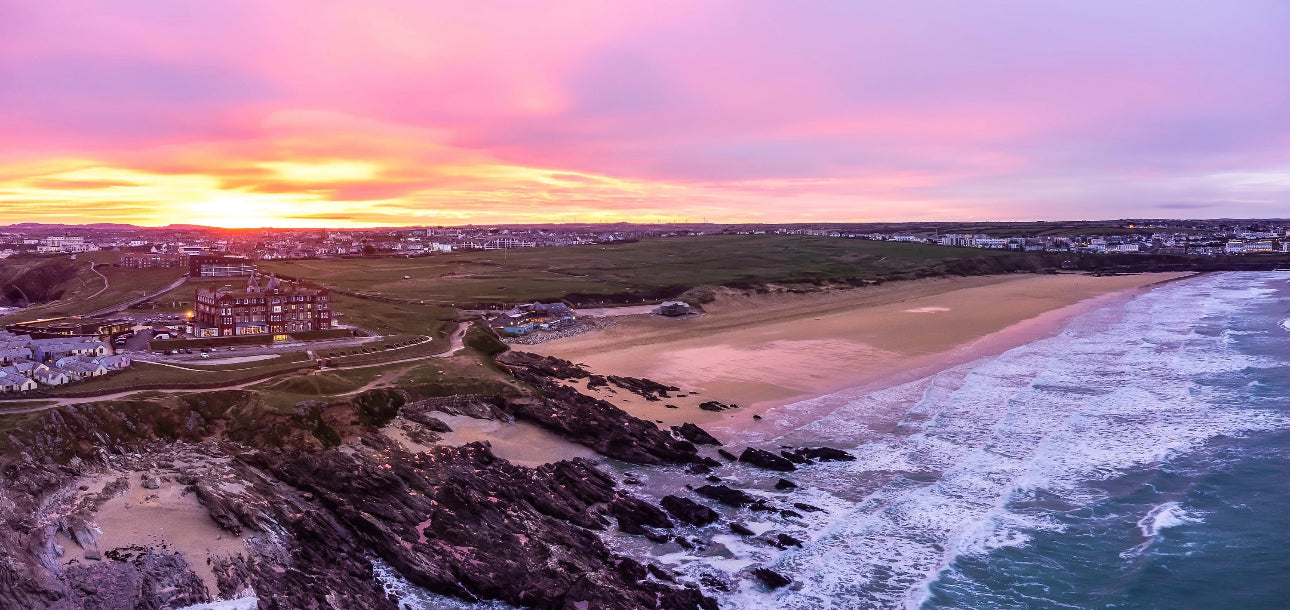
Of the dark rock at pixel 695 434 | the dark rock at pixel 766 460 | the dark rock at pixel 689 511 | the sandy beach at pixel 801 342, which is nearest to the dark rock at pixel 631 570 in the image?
the dark rock at pixel 689 511

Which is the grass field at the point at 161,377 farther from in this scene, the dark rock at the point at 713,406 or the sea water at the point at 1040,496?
the sea water at the point at 1040,496

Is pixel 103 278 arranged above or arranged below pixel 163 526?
above

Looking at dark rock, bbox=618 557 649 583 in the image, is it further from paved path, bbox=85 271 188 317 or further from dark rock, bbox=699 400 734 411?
paved path, bbox=85 271 188 317

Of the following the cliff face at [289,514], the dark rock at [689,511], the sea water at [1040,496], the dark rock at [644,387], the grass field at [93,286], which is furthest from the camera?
the grass field at [93,286]

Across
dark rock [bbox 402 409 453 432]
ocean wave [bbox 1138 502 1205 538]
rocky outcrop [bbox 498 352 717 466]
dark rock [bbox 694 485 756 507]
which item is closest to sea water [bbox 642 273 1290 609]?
ocean wave [bbox 1138 502 1205 538]

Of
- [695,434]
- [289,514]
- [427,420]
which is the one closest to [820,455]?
[695,434]

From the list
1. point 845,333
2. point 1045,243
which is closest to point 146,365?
point 845,333

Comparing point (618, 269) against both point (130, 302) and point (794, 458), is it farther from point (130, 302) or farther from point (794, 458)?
point (794, 458)
